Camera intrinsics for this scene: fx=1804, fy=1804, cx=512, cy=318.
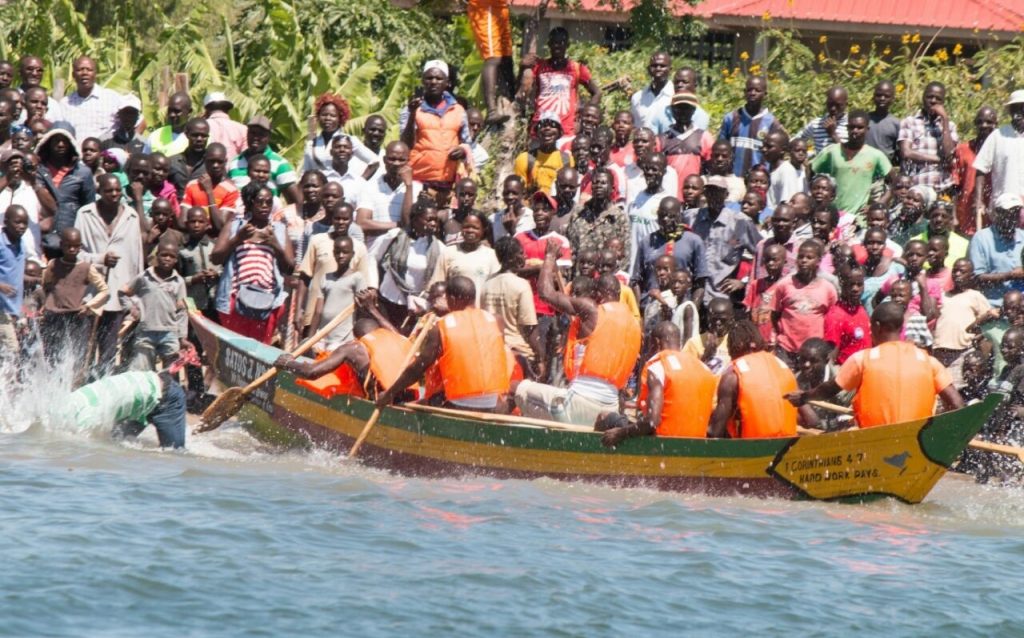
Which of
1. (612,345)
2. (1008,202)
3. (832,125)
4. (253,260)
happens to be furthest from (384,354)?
(1008,202)

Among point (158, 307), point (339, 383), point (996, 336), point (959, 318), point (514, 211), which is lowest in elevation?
point (339, 383)

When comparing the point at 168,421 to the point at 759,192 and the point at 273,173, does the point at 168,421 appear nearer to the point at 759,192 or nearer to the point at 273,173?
the point at 273,173

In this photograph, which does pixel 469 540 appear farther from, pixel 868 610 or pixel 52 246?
pixel 52 246

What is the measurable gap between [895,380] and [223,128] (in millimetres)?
6942

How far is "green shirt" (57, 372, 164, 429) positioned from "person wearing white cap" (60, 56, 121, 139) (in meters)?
3.22

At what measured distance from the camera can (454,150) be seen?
51.9 ft

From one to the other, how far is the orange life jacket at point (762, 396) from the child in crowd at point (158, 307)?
15.9 ft

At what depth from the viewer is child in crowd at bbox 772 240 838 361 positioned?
14016mm

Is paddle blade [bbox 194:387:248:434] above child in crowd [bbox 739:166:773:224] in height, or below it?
below

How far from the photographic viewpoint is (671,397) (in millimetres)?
12438

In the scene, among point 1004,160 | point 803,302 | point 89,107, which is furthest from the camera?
point 89,107

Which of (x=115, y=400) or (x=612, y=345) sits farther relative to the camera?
(x=115, y=400)

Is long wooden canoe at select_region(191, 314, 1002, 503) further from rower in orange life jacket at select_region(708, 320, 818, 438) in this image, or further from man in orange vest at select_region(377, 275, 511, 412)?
rower in orange life jacket at select_region(708, 320, 818, 438)

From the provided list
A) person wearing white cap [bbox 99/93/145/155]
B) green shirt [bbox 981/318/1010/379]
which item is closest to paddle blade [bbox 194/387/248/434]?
person wearing white cap [bbox 99/93/145/155]
